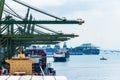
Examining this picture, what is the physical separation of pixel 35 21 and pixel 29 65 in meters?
28.0

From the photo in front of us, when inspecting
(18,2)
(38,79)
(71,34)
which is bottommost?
(38,79)

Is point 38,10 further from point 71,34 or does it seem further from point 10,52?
point 10,52

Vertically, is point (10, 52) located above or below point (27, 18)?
below

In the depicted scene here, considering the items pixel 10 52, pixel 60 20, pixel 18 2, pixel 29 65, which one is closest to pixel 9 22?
pixel 18 2

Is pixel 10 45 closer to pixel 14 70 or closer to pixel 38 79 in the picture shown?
pixel 14 70

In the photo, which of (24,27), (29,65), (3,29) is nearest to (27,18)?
(3,29)

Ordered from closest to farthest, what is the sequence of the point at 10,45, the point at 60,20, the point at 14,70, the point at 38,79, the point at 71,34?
the point at 38,79 → the point at 14,70 → the point at 60,20 → the point at 71,34 → the point at 10,45

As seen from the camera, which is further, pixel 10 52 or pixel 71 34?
pixel 10 52

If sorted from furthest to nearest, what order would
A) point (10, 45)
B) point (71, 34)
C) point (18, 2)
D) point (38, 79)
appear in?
point (10, 45) < point (71, 34) < point (18, 2) < point (38, 79)

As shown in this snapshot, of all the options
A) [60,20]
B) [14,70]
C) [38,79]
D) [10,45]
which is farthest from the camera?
[10,45]

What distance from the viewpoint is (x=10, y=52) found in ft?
243

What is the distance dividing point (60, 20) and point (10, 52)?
57.2 feet

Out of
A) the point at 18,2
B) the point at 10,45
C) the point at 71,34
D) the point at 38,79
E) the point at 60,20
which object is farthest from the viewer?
the point at 10,45

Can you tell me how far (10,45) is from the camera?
73.1m
